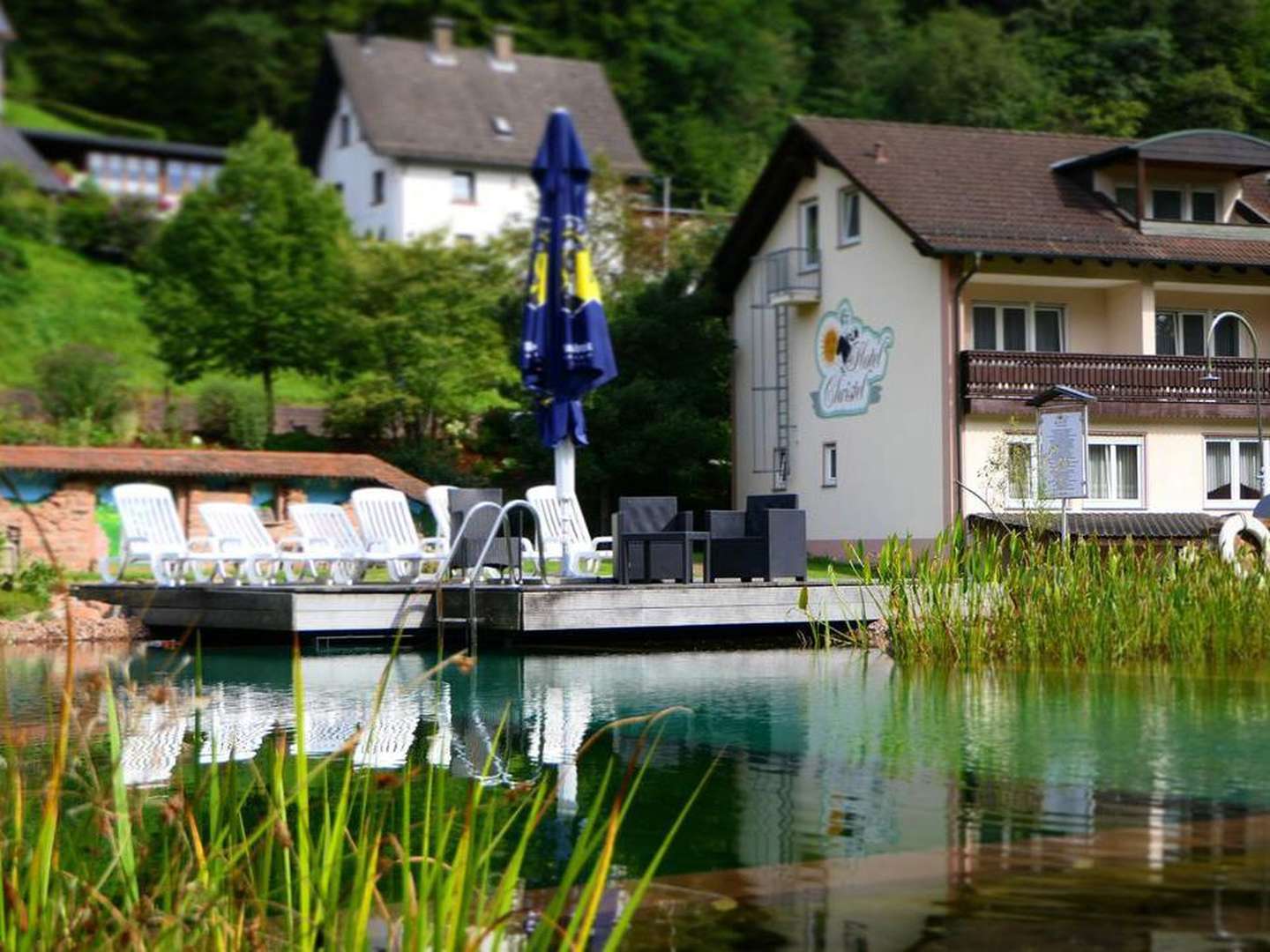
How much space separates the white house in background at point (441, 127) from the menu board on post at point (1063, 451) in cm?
3266

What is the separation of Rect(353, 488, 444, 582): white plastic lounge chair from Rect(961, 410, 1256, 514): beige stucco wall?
12.9m

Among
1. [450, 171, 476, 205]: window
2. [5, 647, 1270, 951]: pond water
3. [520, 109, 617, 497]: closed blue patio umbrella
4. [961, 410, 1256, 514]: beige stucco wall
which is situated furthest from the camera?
[450, 171, 476, 205]: window

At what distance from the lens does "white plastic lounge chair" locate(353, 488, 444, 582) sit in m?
19.0

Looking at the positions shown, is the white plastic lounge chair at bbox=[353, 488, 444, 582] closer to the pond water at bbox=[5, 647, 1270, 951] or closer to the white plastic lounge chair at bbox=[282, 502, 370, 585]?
the white plastic lounge chair at bbox=[282, 502, 370, 585]

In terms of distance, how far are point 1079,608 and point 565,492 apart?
23.4 ft

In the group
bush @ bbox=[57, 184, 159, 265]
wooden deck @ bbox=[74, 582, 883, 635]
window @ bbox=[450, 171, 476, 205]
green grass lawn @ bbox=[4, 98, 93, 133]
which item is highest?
green grass lawn @ bbox=[4, 98, 93, 133]

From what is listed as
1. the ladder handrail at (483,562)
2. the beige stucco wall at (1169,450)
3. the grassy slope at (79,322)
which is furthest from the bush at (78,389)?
the ladder handrail at (483,562)

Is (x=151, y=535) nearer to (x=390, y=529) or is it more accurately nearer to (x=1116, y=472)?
(x=390, y=529)

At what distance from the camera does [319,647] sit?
17812mm

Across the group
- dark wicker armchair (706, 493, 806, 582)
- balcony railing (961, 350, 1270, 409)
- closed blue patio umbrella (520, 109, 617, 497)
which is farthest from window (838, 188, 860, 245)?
dark wicker armchair (706, 493, 806, 582)

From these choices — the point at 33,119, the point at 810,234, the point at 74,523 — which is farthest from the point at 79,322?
the point at 33,119

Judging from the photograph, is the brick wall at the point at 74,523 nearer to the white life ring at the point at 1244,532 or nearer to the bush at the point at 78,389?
the bush at the point at 78,389

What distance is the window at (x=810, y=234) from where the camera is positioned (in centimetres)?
3350

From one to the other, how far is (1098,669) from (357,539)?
8.31m
